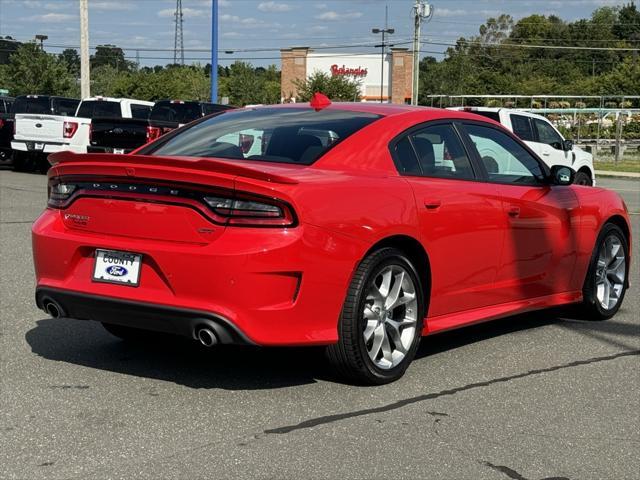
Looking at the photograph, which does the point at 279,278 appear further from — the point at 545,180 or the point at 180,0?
the point at 180,0

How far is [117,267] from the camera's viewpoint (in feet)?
16.8

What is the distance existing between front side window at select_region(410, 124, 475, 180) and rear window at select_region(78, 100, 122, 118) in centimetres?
1980

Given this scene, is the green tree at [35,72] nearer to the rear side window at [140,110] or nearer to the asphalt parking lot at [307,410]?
the rear side window at [140,110]

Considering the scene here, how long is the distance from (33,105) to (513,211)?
67.2 feet

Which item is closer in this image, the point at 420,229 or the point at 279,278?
the point at 279,278

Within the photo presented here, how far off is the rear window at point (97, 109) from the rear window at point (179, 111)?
1924 mm

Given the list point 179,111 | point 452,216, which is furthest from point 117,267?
point 179,111

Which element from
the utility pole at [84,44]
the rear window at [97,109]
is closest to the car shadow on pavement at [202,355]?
the rear window at [97,109]

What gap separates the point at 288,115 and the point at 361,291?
1498 millimetres

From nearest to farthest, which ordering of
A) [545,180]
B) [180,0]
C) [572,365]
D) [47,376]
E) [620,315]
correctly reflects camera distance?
[47,376] < [572,365] < [545,180] < [620,315] < [180,0]

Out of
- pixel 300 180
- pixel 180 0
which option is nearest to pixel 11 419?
pixel 300 180

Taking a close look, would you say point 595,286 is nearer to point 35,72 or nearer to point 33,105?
point 33,105

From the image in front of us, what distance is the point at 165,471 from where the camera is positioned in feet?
13.1

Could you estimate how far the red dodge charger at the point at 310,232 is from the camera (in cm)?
485
